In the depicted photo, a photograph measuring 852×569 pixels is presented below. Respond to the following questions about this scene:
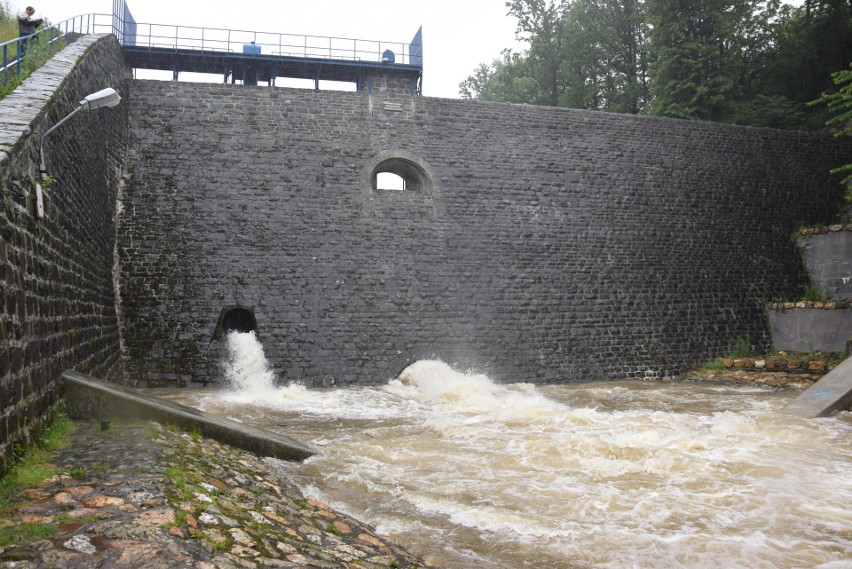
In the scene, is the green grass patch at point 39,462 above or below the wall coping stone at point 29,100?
below

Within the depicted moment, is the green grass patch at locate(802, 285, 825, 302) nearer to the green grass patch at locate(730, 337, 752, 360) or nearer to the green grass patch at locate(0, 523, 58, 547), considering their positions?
the green grass patch at locate(730, 337, 752, 360)

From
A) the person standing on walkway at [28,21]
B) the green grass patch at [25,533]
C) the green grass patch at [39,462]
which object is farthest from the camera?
the person standing on walkway at [28,21]

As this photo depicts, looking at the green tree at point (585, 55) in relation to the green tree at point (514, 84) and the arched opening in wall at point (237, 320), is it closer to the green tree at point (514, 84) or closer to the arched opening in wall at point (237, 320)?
the green tree at point (514, 84)

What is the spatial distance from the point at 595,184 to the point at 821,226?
5.37 meters

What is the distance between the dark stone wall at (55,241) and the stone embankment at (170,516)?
492 millimetres

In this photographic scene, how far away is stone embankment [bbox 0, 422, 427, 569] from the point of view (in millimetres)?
2701

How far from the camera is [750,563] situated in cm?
372

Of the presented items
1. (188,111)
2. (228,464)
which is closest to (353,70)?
(188,111)

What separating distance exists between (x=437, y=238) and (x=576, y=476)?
6764 millimetres

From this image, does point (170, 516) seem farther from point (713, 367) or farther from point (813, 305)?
point (813, 305)

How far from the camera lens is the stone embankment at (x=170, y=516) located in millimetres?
2701

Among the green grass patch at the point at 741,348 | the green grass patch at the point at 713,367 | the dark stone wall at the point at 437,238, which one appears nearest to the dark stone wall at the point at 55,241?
the dark stone wall at the point at 437,238

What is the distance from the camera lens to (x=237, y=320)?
1064 centimetres

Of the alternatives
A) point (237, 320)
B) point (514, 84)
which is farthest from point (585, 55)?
point (237, 320)
